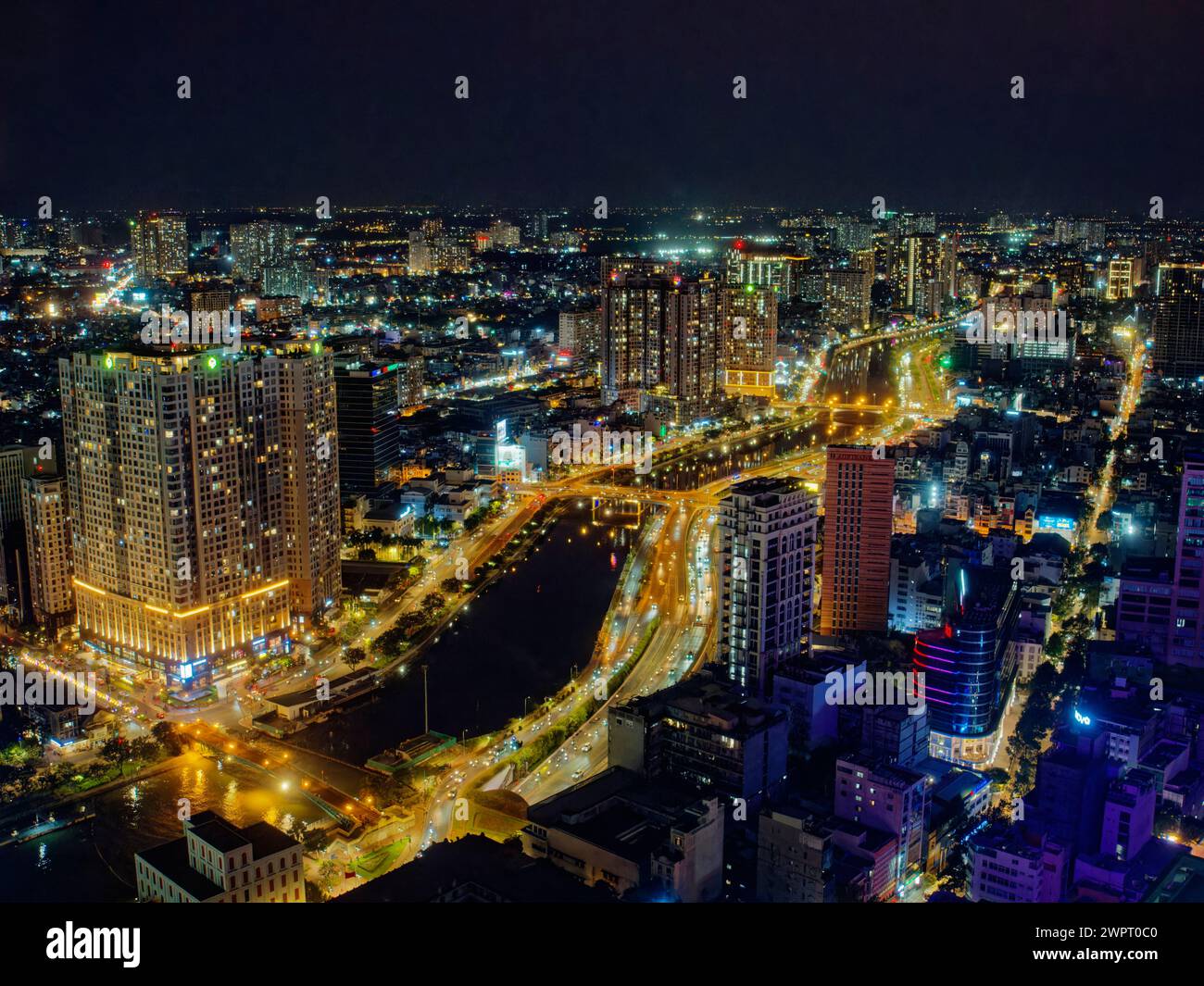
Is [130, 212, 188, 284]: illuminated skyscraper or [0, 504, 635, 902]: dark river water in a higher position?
[130, 212, 188, 284]: illuminated skyscraper

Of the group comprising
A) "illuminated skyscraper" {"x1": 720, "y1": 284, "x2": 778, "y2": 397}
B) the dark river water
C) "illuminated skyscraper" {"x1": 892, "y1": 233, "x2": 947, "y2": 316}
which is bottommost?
the dark river water

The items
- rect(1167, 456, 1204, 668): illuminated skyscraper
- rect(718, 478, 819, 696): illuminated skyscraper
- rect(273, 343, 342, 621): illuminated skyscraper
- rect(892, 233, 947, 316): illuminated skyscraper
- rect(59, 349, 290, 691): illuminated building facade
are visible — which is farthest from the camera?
rect(892, 233, 947, 316): illuminated skyscraper

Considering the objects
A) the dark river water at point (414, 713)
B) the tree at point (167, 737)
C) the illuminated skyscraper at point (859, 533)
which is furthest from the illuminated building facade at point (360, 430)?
the illuminated skyscraper at point (859, 533)

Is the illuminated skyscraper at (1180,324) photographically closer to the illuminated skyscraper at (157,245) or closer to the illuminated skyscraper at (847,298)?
the illuminated skyscraper at (847,298)

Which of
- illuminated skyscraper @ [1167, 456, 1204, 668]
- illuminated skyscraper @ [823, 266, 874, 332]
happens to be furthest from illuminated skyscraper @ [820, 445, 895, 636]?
illuminated skyscraper @ [823, 266, 874, 332]

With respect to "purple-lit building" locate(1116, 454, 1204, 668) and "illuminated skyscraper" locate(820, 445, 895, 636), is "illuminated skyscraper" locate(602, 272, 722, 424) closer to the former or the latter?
"illuminated skyscraper" locate(820, 445, 895, 636)

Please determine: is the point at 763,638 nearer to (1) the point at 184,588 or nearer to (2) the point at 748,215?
(1) the point at 184,588
